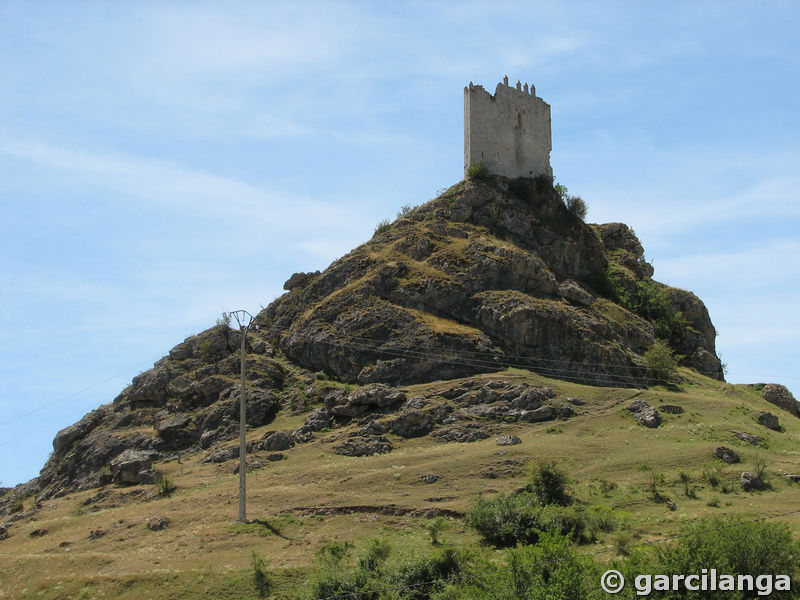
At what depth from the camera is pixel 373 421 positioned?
57875 mm

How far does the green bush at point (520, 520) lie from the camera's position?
39.6 m

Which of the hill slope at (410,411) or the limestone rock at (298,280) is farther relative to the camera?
the limestone rock at (298,280)

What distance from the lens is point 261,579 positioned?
36750mm

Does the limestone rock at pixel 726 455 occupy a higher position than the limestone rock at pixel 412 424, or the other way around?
the limestone rock at pixel 412 424

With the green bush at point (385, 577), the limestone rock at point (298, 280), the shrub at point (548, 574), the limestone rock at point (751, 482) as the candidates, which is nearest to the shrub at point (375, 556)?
the green bush at point (385, 577)

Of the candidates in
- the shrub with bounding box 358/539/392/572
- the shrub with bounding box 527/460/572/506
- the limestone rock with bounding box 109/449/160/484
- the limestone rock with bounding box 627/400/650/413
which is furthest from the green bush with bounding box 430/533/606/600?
the limestone rock with bounding box 109/449/160/484

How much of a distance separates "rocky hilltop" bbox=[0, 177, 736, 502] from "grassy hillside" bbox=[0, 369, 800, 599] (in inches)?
83.1

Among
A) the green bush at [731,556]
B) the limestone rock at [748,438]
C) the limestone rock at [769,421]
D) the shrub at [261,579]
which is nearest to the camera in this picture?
the green bush at [731,556]

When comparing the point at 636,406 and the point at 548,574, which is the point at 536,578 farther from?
the point at 636,406

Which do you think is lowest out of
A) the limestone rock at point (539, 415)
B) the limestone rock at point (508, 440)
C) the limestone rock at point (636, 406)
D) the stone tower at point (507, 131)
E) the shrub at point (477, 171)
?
the limestone rock at point (508, 440)

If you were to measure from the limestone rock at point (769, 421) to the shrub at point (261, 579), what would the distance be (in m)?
36.2

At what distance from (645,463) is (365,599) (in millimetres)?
20713

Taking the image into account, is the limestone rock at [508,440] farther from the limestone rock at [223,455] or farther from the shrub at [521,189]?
the shrub at [521,189]

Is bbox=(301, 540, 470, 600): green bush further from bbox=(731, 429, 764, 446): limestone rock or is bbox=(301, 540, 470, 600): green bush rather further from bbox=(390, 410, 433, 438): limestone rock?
bbox=(731, 429, 764, 446): limestone rock
